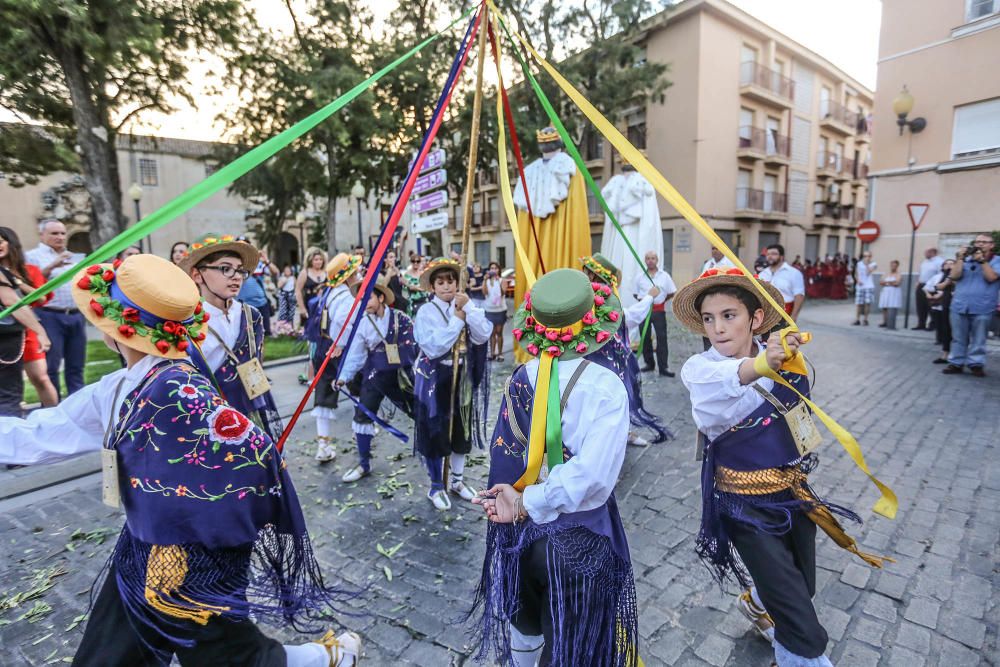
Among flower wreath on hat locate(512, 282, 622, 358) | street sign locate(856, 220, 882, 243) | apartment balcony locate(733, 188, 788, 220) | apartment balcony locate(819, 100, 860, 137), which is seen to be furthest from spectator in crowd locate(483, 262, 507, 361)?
apartment balcony locate(819, 100, 860, 137)

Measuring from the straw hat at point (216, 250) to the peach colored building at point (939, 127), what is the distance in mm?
16921

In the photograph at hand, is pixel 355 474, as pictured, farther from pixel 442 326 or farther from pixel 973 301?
pixel 973 301

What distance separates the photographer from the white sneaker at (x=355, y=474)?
14.9 ft

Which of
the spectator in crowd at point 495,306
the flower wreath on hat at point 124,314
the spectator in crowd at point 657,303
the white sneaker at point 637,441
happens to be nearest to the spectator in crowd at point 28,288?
the flower wreath on hat at point 124,314

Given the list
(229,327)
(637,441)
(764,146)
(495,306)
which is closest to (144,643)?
(229,327)

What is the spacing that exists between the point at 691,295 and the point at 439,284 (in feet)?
7.29

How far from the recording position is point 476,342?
168 inches

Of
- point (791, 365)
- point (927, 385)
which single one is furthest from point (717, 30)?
point (791, 365)

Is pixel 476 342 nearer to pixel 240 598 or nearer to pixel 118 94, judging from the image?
pixel 240 598

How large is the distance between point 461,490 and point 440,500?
0.83 ft

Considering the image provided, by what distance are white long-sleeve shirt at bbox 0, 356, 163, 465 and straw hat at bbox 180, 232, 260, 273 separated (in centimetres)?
164

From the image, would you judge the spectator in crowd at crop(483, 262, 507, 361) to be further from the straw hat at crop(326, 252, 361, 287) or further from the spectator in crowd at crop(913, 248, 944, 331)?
the spectator in crowd at crop(913, 248, 944, 331)

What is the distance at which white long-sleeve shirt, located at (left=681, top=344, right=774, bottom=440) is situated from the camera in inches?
79.0

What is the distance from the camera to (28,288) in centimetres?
459
